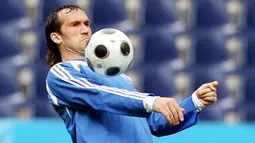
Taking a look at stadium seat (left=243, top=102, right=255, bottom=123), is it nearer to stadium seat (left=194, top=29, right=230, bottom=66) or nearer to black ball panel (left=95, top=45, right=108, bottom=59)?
stadium seat (left=194, top=29, right=230, bottom=66)

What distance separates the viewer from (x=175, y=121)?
120 inches

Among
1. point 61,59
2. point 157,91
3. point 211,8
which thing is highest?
point 61,59

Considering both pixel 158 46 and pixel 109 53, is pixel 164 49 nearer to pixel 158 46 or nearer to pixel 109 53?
pixel 158 46

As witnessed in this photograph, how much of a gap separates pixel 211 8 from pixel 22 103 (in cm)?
148

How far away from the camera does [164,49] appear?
7.14 metres

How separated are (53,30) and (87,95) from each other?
35 centimetres

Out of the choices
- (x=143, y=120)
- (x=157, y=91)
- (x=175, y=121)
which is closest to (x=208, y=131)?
(x=157, y=91)

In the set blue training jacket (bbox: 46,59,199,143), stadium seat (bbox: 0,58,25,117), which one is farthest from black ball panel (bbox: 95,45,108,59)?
stadium seat (bbox: 0,58,25,117)

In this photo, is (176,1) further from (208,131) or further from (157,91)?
(208,131)

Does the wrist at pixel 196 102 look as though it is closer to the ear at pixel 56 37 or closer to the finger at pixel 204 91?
the finger at pixel 204 91

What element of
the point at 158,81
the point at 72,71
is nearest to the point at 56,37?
the point at 72,71

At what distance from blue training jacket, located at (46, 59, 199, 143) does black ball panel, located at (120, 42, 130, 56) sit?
11 cm

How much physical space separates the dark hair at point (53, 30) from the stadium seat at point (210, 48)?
11.9 feet

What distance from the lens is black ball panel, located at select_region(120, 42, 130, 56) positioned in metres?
3.22
